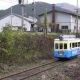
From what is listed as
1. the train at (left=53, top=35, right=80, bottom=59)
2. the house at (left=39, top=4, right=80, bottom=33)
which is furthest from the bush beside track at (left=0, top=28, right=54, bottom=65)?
Result: the house at (left=39, top=4, right=80, bottom=33)

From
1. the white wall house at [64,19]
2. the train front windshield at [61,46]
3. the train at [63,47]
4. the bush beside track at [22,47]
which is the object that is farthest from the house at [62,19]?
the train front windshield at [61,46]

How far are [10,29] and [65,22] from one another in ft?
125

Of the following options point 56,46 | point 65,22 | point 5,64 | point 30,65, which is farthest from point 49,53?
point 65,22

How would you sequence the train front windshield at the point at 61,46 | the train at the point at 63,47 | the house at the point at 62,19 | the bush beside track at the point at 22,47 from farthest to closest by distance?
the house at the point at 62,19, the train front windshield at the point at 61,46, the train at the point at 63,47, the bush beside track at the point at 22,47

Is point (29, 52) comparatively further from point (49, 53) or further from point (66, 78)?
point (66, 78)

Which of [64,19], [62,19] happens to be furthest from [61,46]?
[62,19]

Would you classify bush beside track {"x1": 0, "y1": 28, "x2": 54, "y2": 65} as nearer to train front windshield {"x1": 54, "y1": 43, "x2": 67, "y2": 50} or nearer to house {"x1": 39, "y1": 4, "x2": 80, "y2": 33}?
train front windshield {"x1": 54, "y1": 43, "x2": 67, "y2": 50}

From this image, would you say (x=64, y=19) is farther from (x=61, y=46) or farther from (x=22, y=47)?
(x=22, y=47)

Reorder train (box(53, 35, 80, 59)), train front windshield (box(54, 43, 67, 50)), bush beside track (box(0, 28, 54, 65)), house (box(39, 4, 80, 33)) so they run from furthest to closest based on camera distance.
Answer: house (box(39, 4, 80, 33)), train front windshield (box(54, 43, 67, 50)), train (box(53, 35, 80, 59)), bush beside track (box(0, 28, 54, 65))

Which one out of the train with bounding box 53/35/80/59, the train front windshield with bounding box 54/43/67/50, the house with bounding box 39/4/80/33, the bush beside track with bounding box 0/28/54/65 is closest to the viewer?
the bush beside track with bounding box 0/28/54/65

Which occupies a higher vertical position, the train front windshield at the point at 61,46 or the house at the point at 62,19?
the house at the point at 62,19

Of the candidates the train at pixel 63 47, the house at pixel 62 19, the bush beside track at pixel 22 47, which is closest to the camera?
the bush beside track at pixel 22 47

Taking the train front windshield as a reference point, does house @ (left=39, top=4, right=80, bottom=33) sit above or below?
above

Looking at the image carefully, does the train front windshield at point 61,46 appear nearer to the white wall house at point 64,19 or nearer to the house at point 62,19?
the house at point 62,19
